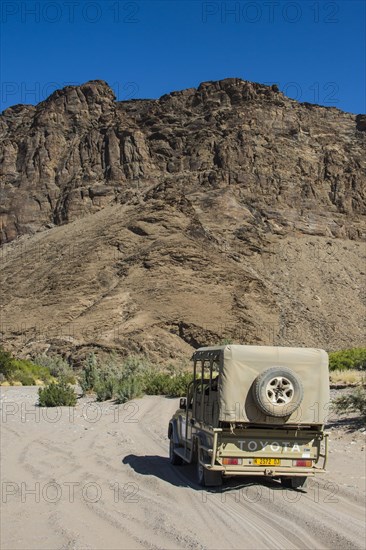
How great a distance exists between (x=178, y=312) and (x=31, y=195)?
43.5 m

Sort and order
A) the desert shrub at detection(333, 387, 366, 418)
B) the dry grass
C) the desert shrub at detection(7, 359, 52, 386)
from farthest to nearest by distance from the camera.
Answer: the desert shrub at detection(7, 359, 52, 386), the dry grass, the desert shrub at detection(333, 387, 366, 418)

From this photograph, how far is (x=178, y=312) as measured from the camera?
45875 mm

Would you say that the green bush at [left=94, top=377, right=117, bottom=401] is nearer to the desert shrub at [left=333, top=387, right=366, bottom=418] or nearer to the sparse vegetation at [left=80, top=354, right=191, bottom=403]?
the sparse vegetation at [left=80, top=354, right=191, bottom=403]

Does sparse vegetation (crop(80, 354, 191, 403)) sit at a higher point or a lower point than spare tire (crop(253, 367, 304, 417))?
lower

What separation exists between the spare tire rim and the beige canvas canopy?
0.22 meters

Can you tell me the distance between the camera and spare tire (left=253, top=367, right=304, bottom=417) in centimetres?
954

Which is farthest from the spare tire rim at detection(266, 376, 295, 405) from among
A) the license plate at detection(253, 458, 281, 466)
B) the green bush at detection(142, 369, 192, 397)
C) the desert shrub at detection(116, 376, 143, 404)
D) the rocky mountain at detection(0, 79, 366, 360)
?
the rocky mountain at detection(0, 79, 366, 360)

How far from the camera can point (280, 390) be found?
9.66 m

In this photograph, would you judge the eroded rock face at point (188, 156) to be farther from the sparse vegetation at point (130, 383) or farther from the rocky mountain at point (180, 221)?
the sparse vegetation at point (130, 383)

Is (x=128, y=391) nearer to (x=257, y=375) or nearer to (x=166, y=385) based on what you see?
(x=166, y=385)

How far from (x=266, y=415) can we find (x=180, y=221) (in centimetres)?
4785

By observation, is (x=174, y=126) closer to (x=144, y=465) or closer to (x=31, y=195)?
(x=31, y=195)

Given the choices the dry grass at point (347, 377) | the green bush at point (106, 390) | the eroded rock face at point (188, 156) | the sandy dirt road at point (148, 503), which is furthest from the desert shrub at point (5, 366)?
the eroded rock face at point (188, 156)

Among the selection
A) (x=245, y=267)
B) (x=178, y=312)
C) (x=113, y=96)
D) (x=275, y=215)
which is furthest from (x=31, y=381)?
(x=113, y=96)
